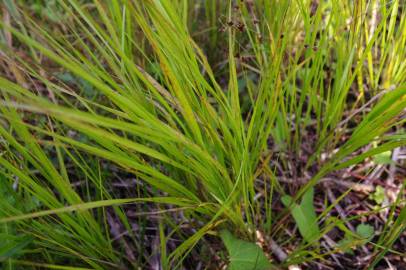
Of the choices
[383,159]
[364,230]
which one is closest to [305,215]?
[364,230]

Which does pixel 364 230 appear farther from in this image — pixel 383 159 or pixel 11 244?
pixel 11 244

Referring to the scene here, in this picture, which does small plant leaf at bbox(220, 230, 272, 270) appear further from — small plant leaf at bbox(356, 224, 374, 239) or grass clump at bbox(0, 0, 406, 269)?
small plant leaf at bbox(356, 224, 374, 239)

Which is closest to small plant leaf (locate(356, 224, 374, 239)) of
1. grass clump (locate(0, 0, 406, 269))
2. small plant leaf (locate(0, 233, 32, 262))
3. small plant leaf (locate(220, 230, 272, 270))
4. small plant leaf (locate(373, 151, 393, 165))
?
grass clump (locate(0, 0, 406, 269))

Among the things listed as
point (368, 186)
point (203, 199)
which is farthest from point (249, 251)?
point (368, 186)

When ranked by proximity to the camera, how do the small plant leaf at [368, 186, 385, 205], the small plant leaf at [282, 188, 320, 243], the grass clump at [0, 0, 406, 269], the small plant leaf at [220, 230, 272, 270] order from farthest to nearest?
the small plant leaf at [368, 186, 385, 205]
the small plant leaf at [282, 188, 320, 243]
the small plant leaf at [220, 230, 272, 270]
the grass clump at [0, 0, 406, 269]

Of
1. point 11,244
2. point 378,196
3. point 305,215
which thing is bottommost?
point 378,196

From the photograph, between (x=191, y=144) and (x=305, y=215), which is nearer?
(x=191, y=144)

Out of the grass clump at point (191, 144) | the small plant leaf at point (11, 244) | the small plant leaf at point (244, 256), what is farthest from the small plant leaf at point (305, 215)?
the small plant leaf at point (11, 244)

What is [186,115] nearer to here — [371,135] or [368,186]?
[371,135]
